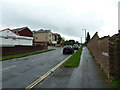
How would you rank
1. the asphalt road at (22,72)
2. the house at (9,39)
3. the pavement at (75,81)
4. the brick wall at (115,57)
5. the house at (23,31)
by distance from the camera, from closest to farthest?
the pavement at (75,81) → the brick wall at (115,57) → the asphalt road at (22,72) → the house at (9,39) → the house at (23,31)

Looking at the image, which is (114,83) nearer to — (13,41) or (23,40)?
(13,41)

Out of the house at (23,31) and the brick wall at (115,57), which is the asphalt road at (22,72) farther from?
the house at (23,31)

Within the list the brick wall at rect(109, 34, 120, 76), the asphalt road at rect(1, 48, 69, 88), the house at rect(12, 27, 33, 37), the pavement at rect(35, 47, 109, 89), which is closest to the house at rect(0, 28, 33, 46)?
the house at rect(12, 27, 33, 37)

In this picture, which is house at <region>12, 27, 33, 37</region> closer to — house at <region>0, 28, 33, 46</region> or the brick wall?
house at <region>0, 28, 33, 46</region>

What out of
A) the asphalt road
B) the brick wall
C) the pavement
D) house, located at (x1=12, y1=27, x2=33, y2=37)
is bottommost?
the asphalt road

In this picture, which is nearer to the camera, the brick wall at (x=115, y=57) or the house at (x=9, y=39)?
the brick wall at (x=115, y=57)

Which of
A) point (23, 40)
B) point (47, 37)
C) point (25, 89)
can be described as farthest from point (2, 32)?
point (47, 37)

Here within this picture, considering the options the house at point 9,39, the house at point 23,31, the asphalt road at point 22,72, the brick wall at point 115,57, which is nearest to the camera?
the brick wall at point 115,57

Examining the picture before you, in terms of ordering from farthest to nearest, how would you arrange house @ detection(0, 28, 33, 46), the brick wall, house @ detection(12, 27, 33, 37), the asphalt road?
house @ detection(12, 27, 33, 37), house @ detection(0, 28, 33, 46), the asphalt road, the brick wall

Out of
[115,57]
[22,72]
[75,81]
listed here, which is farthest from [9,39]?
[115,57]

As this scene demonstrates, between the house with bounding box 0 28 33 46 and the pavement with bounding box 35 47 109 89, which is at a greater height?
the house with bounding box 0 28 33 46

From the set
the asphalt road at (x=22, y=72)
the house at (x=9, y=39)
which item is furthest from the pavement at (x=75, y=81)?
the house at (x=9, y=39)

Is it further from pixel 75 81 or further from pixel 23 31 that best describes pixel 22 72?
pixel 23 31

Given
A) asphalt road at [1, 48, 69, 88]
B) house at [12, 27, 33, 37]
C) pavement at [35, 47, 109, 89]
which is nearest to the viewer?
pavement at [35, 47, 109, 89]
